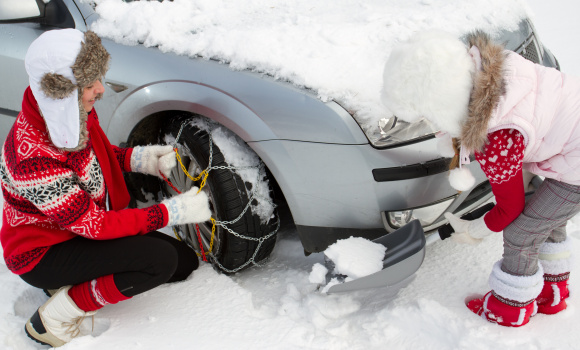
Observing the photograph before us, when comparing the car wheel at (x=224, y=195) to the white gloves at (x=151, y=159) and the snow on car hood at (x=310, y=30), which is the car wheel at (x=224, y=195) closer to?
the white gloves at (x=151, y=159)

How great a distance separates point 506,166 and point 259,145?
0.88 metres

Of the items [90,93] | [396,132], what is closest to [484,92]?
[396,132]

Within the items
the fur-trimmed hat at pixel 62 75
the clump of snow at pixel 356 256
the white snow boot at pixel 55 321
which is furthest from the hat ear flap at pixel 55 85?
the clump of snow at pixel 356 256

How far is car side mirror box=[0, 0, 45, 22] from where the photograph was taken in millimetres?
2293

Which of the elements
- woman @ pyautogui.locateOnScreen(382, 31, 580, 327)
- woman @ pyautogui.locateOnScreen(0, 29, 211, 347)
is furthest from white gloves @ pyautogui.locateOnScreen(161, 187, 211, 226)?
woman @ pyautogui.locateOnScreen(382, 31, 580, 327)

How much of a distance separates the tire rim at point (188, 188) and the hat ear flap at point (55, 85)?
2.10 ft

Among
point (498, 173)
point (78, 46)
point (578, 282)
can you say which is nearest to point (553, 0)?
point (578, 282)

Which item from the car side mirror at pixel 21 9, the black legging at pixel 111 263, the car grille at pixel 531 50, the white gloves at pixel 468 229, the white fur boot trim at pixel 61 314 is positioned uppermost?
the car side mirror at pixel 21 9

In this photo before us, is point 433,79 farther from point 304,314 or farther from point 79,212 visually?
point 79,212

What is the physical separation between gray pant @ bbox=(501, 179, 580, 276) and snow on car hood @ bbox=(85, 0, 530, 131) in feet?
1.95

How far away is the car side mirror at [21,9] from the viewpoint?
7.52 feet

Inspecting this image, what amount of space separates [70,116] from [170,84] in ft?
1.68

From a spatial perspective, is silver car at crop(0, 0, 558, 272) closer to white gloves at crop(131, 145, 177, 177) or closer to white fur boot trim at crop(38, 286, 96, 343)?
white gloves at crop(131, 145, 177, 177)

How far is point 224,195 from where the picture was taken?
2051 millimetres
